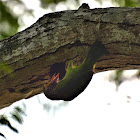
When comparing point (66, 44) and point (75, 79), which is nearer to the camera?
point (66, 44)

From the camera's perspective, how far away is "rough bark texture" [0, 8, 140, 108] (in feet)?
6.44

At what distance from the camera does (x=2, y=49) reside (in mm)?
2084

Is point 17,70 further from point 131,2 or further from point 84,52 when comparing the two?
point 131,2

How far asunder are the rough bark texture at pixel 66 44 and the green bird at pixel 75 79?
0.06m

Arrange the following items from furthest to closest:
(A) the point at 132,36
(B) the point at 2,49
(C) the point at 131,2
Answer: (C) the point at 131,2, (B) the point at 2,49, (A) the point at 132,36

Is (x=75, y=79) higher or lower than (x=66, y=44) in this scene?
higher

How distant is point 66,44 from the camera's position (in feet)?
6.61

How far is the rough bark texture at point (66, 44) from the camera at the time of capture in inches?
77.3

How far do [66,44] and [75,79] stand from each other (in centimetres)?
81

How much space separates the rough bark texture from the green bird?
0.20 ft

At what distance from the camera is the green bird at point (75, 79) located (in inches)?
81.0

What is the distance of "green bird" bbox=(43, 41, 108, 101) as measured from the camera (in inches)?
81.0

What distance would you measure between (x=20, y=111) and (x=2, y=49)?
115 centimetres

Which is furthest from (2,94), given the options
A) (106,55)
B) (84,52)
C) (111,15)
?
(111,15)
